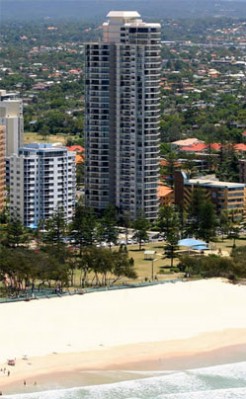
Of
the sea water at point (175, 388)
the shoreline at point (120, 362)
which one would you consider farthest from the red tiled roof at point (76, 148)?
the sea water at point (175, 388)

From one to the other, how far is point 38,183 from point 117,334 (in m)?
17.4

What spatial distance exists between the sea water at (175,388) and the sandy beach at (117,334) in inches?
20.5

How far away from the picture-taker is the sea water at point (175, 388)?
3209 cm

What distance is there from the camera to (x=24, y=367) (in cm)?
3369

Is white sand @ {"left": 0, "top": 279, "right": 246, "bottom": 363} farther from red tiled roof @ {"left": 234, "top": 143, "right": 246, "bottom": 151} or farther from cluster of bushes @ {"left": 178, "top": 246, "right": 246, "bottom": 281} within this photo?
red tiled roof @ {"left": 234, "top": 143, "right": 246, "bottom": 151}

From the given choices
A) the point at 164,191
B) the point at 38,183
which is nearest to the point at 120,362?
the point at 38,183

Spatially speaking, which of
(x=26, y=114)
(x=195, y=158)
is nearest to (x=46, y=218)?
(x=195, y=158)

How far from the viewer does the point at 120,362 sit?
34688 millimetres

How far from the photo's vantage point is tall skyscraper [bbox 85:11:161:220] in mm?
54125

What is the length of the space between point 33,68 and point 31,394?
338 ft

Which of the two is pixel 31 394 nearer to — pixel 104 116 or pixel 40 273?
pixel 40 273

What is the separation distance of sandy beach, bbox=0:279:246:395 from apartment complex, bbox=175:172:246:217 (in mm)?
13965

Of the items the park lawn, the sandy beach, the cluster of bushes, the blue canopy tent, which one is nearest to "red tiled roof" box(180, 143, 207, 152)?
the park lawn

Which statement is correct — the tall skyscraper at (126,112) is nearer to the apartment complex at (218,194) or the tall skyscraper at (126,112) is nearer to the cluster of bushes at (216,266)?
the apartment complex at (218,194)
